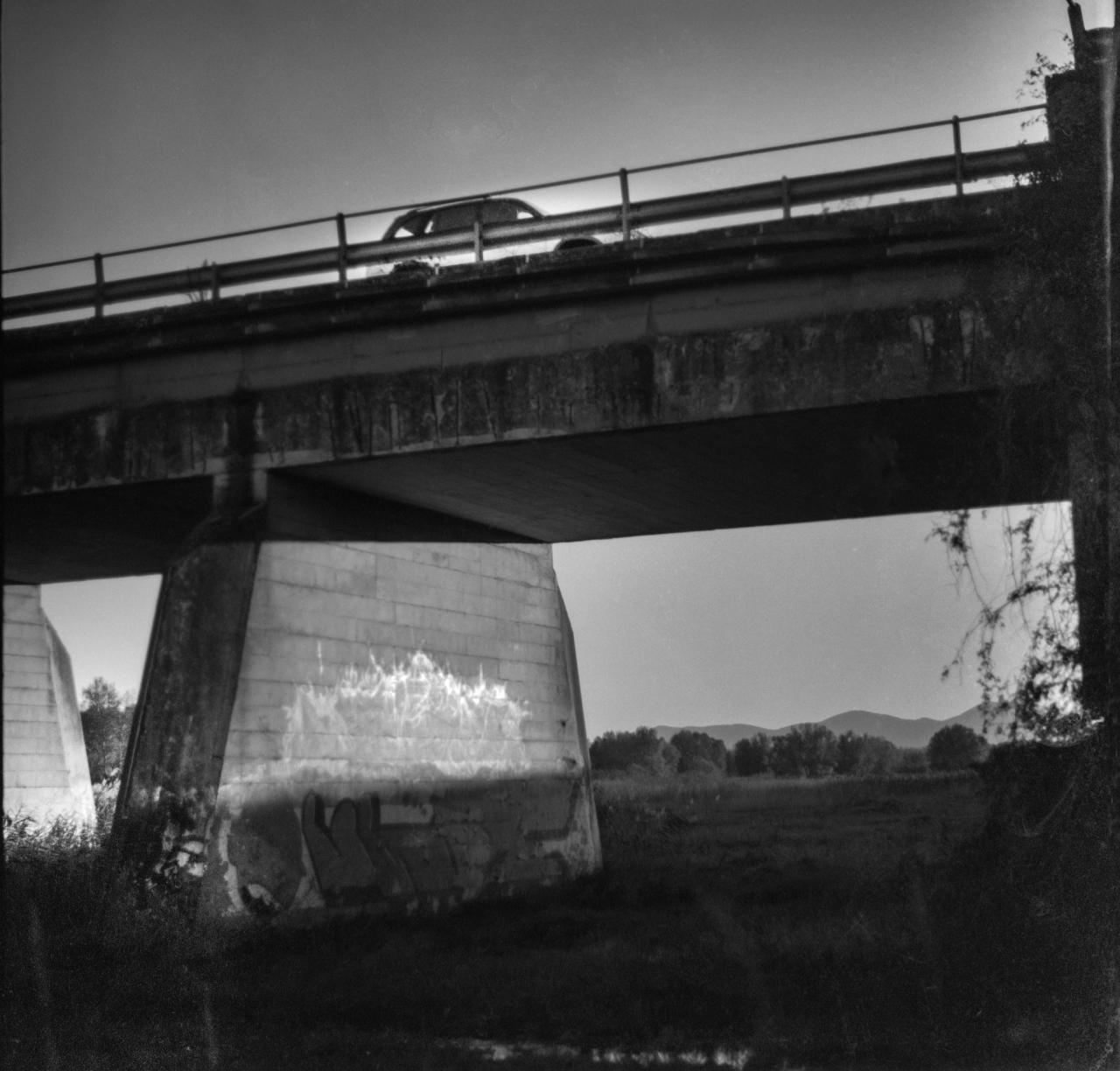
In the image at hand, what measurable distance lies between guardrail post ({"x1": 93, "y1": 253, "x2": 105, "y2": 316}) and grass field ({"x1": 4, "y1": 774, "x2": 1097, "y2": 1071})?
252 inches

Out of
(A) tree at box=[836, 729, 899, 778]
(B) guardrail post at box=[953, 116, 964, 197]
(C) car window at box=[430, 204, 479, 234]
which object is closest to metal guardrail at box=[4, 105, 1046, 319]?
(B) guardrail post at box=[953, 116, 964, 197]

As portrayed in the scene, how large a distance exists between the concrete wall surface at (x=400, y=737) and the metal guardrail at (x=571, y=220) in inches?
130

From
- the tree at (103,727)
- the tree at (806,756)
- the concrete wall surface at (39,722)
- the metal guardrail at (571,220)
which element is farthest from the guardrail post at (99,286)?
the tree at (806,756)

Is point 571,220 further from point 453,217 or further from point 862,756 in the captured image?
point 862,756

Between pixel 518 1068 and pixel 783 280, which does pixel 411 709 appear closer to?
pixel 783 280

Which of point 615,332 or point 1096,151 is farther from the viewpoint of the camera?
point 615,332

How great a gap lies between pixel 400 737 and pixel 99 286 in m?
6.46

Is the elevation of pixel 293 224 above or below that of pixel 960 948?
above

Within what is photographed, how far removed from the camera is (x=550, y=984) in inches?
423

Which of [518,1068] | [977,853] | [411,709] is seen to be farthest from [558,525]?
[518,1068]

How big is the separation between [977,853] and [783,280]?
5.64 m

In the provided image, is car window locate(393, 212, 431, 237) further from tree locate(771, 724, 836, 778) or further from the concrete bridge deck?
tree locate(771, 724, 836, 778)

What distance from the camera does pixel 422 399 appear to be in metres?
13.4

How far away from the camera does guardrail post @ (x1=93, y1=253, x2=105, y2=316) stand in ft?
48.8
